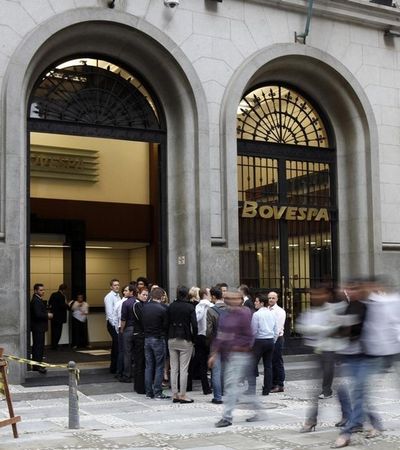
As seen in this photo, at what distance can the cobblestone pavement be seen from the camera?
28.0 ft

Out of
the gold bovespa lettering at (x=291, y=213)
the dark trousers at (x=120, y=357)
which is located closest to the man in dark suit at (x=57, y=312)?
the dark trousers at (x=120, y=357)

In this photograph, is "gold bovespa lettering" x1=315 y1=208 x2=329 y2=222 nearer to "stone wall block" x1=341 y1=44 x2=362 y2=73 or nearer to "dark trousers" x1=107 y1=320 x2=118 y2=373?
"stone wall block" x1=341 y1=44 x2=362 y2=73

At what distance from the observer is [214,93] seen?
52.5 feet

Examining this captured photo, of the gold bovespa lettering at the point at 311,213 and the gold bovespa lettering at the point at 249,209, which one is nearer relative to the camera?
the gold bovespa lettering at the point at 249,209

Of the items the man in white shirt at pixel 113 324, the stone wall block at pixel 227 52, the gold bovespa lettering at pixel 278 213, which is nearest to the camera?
the man in white shirt at pixel 113 324

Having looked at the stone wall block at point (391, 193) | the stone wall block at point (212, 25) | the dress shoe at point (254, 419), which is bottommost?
the dress shoe at point (254, 419)

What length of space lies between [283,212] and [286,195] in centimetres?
49

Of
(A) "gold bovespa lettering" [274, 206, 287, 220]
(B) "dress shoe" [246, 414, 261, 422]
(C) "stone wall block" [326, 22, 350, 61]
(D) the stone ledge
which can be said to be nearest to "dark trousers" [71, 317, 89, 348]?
(A) "gold bovespa lettering" [274, 206, 287, 220]

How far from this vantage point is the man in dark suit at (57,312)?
20.1 m

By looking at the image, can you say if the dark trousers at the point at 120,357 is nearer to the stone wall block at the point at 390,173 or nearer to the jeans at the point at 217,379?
the jeans at the point at 217,379

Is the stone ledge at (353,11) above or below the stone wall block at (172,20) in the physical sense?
above

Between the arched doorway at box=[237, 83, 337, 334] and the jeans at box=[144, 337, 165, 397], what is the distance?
5.15 m

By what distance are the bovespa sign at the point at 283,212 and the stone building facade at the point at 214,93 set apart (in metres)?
0.69

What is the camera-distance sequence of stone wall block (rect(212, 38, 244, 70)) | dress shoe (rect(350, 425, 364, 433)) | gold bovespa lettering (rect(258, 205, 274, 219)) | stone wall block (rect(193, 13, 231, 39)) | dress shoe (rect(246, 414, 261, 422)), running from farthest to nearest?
gold bovespa lettering (rect(258, 205, 274, 219)), stone wall block (rect(212, 38, 244, 70)), stone wall block (rect(193, 13, 231, 39)), dress shoe (rect(246, 414, 261, 422)), dress shoe (rect(350, 425, 364, 433))
